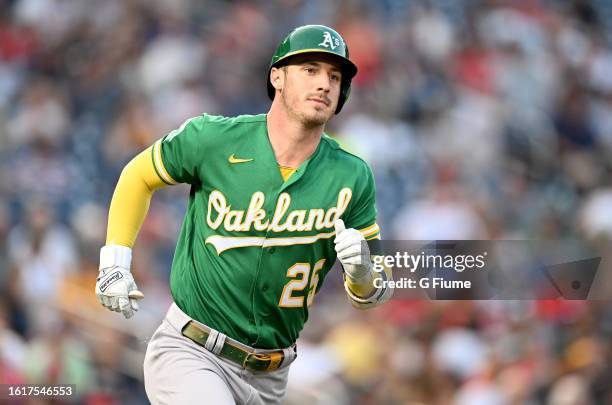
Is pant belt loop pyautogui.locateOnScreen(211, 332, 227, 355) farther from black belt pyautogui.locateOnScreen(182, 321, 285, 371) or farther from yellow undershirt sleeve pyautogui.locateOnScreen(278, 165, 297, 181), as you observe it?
yellow undershirt sleeve pyautogui.locateOnScreen(278, 165, 297, 181)

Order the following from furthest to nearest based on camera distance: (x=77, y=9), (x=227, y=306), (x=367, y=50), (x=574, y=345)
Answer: (x=77, y=9)
(x=367, y=50)
(x=574, y=345)
(x=227, y=306)

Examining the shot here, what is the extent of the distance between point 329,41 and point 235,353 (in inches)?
51.9

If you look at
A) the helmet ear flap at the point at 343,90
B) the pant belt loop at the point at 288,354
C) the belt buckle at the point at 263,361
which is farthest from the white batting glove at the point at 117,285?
the helmet ear flap at the point at 343,90

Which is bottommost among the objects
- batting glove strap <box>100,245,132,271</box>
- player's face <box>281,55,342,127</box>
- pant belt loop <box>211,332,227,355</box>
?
pant belt loop <box>211,332,227,355</box>

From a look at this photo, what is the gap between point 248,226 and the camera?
3914 millimetres

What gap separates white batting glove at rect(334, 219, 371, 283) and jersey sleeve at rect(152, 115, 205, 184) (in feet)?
2.11

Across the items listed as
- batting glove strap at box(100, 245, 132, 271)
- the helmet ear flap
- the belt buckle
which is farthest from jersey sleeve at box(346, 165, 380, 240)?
batting glove strap at box(100, 245, 132, 271)

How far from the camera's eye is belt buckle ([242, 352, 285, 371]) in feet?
12.9

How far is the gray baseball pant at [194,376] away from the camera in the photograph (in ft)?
12.1

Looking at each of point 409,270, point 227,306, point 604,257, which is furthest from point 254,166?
point 604,257

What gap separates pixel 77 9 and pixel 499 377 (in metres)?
5.21

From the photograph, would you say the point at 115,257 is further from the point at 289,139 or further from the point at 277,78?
the point at 277,78

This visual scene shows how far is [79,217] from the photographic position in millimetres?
8055

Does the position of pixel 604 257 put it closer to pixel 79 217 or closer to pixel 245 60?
pixel 245 60
